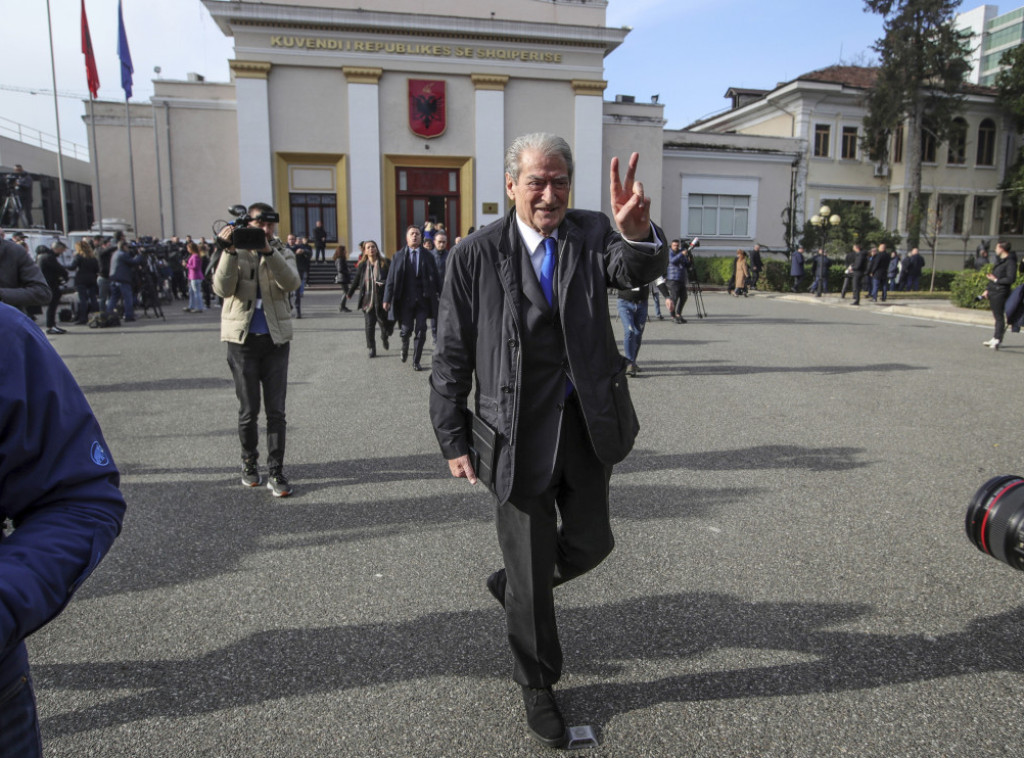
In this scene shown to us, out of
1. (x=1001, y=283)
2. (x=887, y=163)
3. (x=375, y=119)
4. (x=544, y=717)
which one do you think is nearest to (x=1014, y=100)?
(x=887, y=163)

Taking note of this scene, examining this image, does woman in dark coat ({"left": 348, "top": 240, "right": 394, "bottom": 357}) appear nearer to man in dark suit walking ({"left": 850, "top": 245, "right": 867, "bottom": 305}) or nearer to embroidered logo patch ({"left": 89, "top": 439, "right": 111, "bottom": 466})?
embroidered logo patch ({"left": 89, "top": 439, "right": 111, "bottom": 466})

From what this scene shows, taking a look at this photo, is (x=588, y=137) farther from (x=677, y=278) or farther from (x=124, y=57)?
(x=677, y=278)

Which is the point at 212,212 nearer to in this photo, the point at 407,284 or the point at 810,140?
the point at 407,284

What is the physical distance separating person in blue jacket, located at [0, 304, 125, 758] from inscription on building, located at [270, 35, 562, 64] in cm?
3493

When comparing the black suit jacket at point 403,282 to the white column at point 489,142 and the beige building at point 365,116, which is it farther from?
the white column at point 489,142

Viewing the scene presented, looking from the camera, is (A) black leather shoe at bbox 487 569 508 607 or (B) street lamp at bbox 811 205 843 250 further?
(B) street lamp at bbox 811 205 843 250

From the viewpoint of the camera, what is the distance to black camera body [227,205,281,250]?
4938 millimetres

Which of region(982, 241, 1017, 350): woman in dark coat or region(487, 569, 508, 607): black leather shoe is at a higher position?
region(982, 241, 1017, 350): woman in dark coat

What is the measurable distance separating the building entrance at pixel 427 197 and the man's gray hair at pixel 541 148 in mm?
32740

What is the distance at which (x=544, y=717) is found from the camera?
2643mm

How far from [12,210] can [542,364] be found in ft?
83.8

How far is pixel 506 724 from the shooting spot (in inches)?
108

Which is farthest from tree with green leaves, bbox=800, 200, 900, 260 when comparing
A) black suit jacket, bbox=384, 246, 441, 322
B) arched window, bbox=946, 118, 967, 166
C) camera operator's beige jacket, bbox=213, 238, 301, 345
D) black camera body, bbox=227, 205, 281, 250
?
black camera body, bbox=227, 205, 281, 250

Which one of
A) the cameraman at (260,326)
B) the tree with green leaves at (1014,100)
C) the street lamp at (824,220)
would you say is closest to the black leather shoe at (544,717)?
the cameraman at (260,326)
